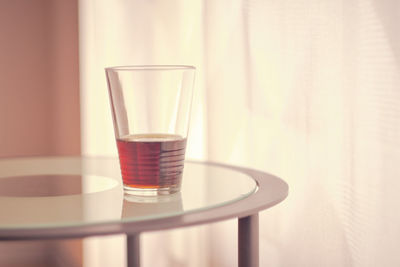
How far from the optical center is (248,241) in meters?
0.69

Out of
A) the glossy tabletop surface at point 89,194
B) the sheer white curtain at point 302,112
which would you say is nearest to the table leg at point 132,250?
the glossy tabletop surface at point 89,194

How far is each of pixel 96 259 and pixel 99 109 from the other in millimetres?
546

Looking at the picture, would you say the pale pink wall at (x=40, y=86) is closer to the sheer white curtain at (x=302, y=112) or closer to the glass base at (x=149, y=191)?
the sheer white curtain at (x=302, y=112)

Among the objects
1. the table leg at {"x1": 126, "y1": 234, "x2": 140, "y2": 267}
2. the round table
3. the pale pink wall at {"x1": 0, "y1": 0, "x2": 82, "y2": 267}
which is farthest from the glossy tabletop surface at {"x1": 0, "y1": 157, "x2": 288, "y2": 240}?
the pale pink wall at {"x1": 0, "y1": 0, "x2": 82, "y2": 267}

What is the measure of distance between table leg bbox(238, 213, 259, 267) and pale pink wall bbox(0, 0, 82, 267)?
5.63ft

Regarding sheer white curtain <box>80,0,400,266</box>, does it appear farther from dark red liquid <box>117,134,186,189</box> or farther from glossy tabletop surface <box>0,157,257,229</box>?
dark red liquid <box>117,134,186,189</box>

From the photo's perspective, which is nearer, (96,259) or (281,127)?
(281,127)

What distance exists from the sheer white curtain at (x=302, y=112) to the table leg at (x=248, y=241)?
0.98 feet

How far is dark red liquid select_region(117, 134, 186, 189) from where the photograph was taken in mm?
666

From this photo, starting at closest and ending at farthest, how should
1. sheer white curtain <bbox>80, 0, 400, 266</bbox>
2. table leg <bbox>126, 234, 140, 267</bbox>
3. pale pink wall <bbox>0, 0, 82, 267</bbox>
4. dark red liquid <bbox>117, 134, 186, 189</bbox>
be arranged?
dark red liquid <bbox>117, 134, 186, 189</bbox> → sheer white curtain <bbox>80, 0, 400, 266</bbox> → table leg <bbox>126, 234, 140, 267</bbox> → pale pink wall <bbox>0, 0, 82, 267</bbox>

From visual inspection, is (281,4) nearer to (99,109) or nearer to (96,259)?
(99,109)

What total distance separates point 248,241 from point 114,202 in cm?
17

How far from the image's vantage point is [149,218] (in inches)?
22.6

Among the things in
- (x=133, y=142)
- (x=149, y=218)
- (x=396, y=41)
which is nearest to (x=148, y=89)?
(x=133, y=142)
